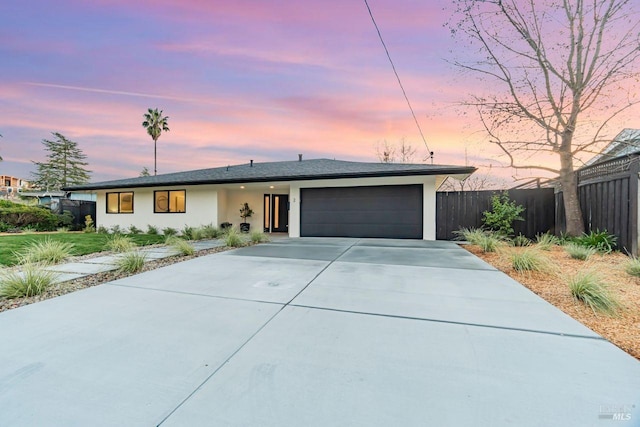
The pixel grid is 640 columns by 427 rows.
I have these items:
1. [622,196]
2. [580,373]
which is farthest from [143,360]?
[622,196]

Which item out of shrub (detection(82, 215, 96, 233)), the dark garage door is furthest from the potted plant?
shrub (detection(82, 215, 96, 233))

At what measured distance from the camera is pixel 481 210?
9219 mm

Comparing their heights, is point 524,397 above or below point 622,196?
below

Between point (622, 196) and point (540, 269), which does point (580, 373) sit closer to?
point (540, 269)

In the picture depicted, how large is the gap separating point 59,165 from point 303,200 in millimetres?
41736

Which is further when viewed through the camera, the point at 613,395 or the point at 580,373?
the point at 580,373

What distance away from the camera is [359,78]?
8828mm

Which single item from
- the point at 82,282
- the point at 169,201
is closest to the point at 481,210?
the point at 82,282

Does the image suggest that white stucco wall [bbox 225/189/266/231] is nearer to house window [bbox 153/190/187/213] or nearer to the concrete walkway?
house window [bbox 153/190/187/213]

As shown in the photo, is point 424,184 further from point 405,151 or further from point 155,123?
point 155,123

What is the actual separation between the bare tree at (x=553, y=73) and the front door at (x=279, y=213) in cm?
910

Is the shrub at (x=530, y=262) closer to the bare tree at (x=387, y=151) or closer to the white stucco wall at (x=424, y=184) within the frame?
Result: the white stucco wall at (x=424, y=184)

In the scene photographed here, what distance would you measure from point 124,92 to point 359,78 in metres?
8.89

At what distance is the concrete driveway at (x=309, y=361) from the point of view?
1.47m
